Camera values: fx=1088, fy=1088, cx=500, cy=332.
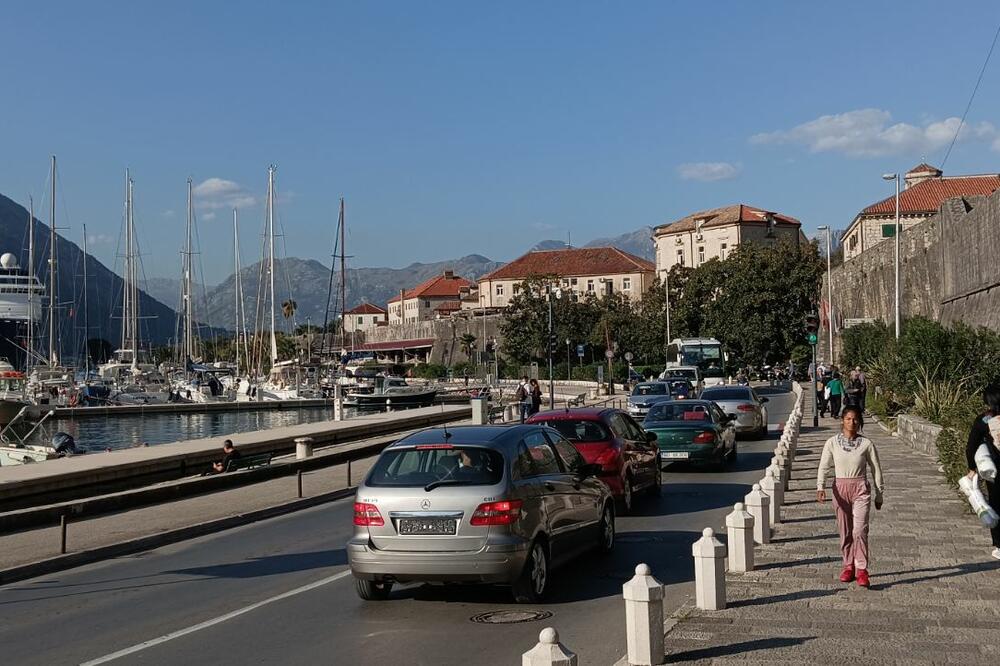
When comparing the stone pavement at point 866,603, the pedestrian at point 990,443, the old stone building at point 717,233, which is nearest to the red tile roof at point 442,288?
the old stone building at point 717,233

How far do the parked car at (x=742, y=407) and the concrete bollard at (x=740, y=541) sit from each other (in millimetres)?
19597

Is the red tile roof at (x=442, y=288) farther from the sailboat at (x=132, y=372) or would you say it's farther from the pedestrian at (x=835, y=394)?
the pedestrian at (x=835, y=394)

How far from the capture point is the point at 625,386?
74250mm

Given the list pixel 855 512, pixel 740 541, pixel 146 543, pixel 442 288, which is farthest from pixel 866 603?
pixel 442 288

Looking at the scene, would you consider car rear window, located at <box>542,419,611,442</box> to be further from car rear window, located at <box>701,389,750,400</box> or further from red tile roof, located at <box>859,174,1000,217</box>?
red tile roof, located at <box>859,174,1000,217</box>

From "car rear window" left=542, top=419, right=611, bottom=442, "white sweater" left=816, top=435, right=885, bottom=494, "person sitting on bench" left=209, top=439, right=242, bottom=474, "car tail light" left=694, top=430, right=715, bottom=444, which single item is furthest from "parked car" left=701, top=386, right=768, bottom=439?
"white sweater" left=816, top=435, right=885, bottom=494

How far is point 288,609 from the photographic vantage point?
33.3 ft

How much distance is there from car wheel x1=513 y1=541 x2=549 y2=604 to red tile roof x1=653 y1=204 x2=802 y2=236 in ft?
433

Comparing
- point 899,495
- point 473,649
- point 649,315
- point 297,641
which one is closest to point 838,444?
point 473,649

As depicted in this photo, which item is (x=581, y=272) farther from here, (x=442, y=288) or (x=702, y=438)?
(x=702, y=438)

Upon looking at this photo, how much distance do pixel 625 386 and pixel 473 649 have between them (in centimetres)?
6652

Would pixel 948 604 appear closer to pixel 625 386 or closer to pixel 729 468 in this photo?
pixel 729 468

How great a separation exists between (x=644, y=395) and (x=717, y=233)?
105 m

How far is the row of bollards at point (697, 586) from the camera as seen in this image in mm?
5863
